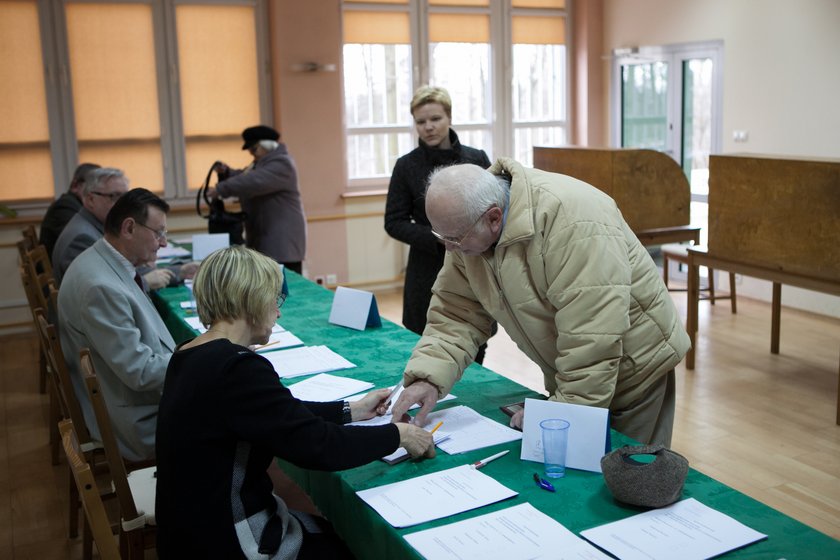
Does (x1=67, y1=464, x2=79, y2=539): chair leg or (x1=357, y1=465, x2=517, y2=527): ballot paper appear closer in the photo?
(x1=357, y1=465, x2=517, y2=527): ballot paper

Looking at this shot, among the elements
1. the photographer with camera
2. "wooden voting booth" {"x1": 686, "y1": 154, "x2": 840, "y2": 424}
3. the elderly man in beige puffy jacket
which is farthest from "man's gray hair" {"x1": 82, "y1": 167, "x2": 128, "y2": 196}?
"wooden voting booth" {"x1": 686, "y1": 154, "x2": 840, "y2": 424}

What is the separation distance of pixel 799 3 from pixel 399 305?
3.84 meters

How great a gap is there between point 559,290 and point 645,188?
363 centimetres

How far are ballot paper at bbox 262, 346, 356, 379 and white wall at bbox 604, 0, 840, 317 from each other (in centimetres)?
463

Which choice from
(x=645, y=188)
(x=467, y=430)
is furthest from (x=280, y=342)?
(x=645, y=188)

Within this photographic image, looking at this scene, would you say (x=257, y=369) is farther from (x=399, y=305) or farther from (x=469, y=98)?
(x=469, y=98)

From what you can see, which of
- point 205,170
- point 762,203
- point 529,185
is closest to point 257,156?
point 205,170

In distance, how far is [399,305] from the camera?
280 inches

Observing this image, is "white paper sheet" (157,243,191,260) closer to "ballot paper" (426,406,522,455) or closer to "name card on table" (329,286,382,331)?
"name card on table" (329,286,382,331)

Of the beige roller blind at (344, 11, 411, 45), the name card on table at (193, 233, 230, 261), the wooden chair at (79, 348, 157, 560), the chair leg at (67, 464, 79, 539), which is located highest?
the beige roller blind at (344, 11, 411, 45)

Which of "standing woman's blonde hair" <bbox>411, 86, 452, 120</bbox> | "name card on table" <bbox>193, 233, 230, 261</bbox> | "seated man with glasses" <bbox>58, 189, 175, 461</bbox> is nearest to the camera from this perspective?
"seated man with glasses" <bbox>58, 189, 175, 461</bbox>

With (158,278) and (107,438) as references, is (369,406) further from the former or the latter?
(158,278)

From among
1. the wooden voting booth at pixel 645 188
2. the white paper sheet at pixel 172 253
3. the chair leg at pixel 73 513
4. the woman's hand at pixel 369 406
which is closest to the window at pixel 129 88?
the white paper sheet at pixel 172 253

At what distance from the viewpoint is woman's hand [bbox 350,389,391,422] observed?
214 centimetres
